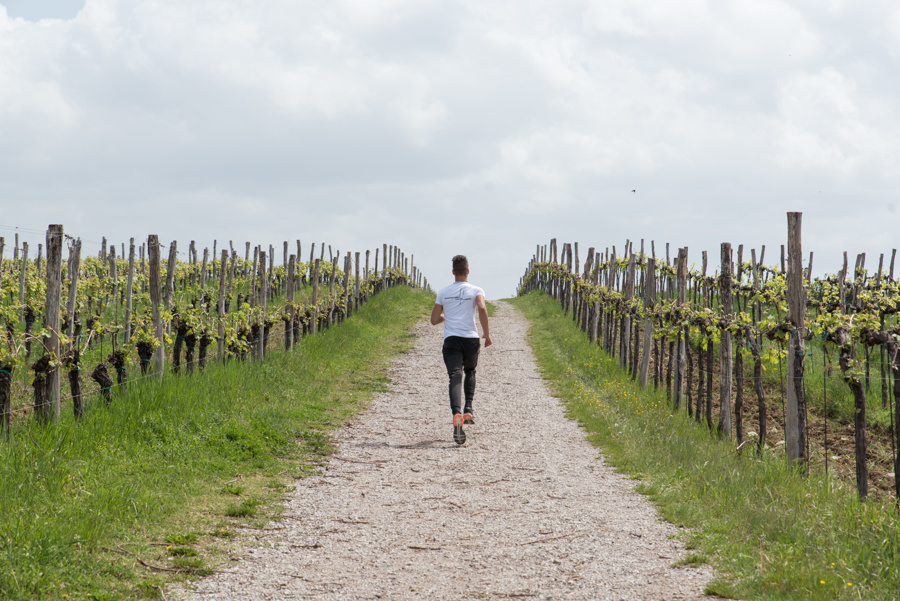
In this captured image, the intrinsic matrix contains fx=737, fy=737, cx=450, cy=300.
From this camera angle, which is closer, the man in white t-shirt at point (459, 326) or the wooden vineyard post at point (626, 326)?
the man in white t-shirt at point (459, 326)

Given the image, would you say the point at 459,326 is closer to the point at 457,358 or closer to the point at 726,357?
the point at 457,358

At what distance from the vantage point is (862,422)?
624cm

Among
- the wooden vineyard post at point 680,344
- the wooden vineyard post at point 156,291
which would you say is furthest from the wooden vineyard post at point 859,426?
the wooden vineyard post at point 156,291

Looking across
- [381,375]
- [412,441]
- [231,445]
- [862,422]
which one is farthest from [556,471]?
[381,375]

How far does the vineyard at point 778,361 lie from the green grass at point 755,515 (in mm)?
594

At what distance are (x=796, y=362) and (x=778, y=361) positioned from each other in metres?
3.82

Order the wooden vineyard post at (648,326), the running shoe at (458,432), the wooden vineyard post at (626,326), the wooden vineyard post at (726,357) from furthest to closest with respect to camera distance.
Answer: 1. the wooden vineyard post at (626,326)
2. the wooden vineyard post at (648,326)
3. the wooden vineyard post at (726,357)
4. the running shoe at (458,432)

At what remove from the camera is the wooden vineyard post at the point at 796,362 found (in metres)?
7.17

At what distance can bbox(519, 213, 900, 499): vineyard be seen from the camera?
6867mm

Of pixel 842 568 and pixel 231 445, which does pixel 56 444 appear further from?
pixel 842 568

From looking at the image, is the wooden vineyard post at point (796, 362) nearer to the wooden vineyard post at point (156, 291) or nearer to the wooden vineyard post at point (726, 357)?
the wooden vineyard post at point (726, 357)

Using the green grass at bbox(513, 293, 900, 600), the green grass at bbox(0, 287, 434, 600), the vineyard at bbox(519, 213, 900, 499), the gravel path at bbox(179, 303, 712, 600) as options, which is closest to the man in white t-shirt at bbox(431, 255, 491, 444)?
the gravel path at bbox(179, 303, 712, 600)

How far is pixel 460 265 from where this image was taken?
8.08 meters

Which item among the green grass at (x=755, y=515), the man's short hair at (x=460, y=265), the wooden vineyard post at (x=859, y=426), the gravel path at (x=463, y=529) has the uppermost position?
the man's short hair at (x=460, y=265)
